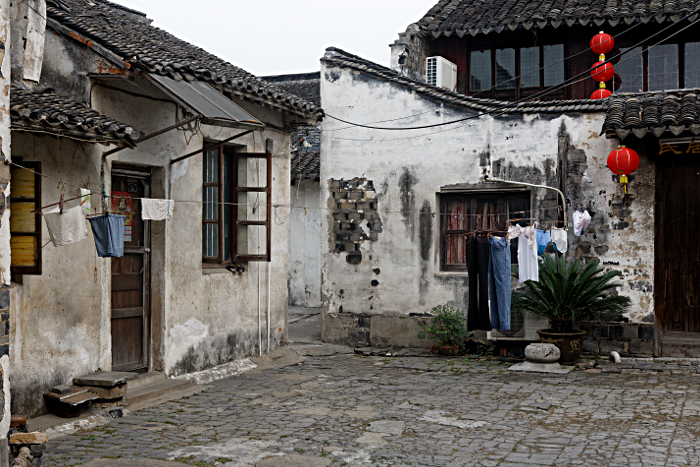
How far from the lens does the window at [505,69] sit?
632 inches

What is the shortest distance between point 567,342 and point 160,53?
23.3 feet

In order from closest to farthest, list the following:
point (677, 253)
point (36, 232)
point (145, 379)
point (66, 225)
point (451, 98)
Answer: point (66, 225), point (36, 232), point (145, 379), point (677, 253), point (451, 98)

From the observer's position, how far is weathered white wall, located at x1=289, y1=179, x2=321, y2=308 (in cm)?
1881

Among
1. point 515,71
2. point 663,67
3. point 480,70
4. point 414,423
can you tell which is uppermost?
point 480,70

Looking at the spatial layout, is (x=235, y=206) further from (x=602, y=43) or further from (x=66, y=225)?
(x=602, y=43)

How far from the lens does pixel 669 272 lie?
12.0 metres

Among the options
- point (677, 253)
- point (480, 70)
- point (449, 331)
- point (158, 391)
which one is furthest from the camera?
point (480, 70)

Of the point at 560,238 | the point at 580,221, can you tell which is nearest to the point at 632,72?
the point at 580,221

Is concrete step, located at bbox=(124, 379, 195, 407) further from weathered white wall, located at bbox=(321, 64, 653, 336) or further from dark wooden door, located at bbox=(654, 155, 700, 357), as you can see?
dark wooden door, located at bbox=(654, 155, 700, 357)

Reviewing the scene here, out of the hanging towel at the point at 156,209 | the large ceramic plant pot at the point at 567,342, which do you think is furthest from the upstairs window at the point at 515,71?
the hanging towel at the point at 156,209

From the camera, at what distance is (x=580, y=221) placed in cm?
1170

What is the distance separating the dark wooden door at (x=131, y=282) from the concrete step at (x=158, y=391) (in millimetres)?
473

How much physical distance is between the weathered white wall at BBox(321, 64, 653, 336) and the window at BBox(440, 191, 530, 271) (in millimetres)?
184

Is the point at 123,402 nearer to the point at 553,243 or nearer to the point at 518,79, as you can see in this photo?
the point at 553,243
